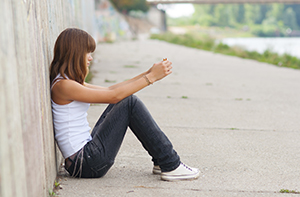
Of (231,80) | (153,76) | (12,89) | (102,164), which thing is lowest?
(231,80)

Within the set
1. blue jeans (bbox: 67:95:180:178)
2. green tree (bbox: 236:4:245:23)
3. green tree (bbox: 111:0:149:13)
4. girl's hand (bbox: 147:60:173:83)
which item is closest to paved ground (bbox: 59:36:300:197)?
blue jeans (bbox: 67:95:180:178)

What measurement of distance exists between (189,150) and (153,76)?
1.20 metres

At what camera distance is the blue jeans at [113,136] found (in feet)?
9.19

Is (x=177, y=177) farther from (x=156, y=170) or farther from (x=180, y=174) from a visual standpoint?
(x=156, y=170)

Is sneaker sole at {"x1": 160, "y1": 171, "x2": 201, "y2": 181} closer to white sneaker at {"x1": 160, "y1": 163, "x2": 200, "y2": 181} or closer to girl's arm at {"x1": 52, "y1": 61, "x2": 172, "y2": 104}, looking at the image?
white sneaker at {"x1": 160, "y1": 163, "x2": 200, "y2": 181}

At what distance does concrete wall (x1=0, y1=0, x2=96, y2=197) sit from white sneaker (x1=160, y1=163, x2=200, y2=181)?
2.77 feet

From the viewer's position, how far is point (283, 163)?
→ 11.2 feet

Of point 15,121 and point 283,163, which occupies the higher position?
point 15,121

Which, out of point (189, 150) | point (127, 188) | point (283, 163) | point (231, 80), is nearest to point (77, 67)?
point (127, 188)

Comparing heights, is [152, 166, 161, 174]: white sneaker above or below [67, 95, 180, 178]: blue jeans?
below

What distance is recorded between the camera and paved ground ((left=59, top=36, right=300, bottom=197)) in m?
2.83

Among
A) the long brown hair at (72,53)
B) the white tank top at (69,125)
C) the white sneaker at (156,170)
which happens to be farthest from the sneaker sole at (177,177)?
the long brown hair at (72,53)

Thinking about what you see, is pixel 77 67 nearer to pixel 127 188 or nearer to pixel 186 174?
pixel 127 188

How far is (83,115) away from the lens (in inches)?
112
